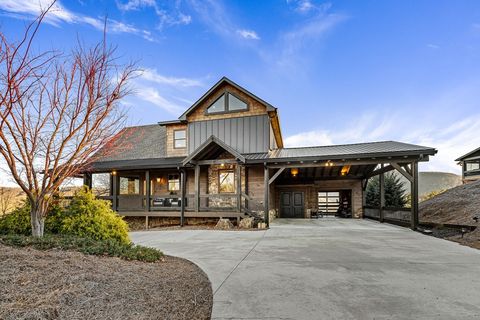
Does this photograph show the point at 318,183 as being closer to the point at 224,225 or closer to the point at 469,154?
the point at 224,225

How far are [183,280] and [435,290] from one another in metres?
3.60

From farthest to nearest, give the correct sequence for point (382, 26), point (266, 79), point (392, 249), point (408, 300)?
point (266, 79), point (382, 26), point (392, 249), point (408, 300)

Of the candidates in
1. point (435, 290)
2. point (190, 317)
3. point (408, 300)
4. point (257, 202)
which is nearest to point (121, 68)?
point (190, 317)

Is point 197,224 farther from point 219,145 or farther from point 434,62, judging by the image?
point 434,62

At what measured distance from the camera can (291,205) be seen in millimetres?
15859

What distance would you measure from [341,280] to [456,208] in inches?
429

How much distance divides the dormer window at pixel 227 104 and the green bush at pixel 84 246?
10236mm

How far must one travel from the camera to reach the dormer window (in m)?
13.8

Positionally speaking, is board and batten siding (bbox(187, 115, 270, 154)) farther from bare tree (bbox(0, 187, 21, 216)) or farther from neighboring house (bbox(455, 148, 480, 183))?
neighboring house (bbox(455, 148, 480, 183))

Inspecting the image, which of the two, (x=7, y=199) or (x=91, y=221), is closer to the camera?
(x=91, y=221)

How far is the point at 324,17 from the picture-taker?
1202 cm

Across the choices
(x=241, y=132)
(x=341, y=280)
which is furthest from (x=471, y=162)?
(x=341, y=280)

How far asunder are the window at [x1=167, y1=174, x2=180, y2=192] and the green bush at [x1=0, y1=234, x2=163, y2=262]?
32.2 ft

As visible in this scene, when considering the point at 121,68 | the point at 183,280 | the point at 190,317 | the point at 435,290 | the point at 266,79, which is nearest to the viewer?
the point at 190,317
